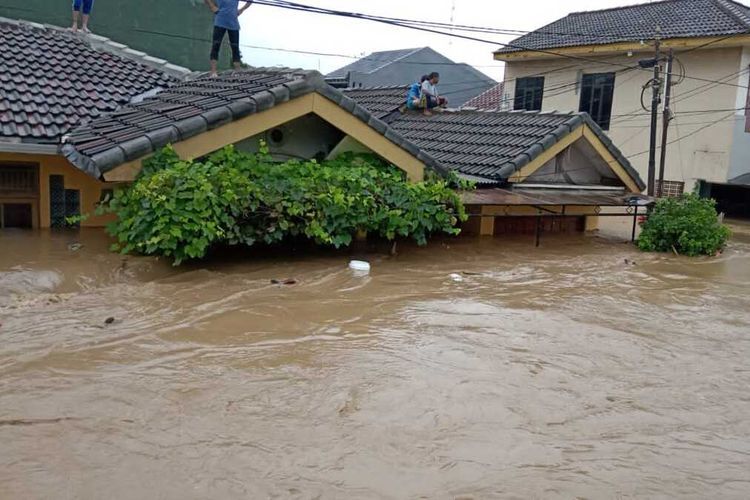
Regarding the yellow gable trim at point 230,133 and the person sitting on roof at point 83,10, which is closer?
the yellow gable trim at point 230,133

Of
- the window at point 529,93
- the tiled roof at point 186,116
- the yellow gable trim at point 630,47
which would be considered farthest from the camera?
the window at point 529,93

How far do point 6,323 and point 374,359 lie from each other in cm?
346

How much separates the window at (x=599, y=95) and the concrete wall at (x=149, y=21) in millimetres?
13455

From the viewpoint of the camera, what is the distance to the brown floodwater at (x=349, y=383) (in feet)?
14.1

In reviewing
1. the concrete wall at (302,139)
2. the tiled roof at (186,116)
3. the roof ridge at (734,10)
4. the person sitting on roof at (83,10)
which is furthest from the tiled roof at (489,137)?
the roof ridge at (734,10)

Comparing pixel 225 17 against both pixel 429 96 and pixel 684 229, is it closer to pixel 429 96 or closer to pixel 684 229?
pixel 429 96

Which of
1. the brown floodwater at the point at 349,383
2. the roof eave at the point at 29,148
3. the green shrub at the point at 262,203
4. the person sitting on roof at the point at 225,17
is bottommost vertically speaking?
the brown floodwater at the point at 349,383

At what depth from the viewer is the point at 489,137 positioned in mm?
14664

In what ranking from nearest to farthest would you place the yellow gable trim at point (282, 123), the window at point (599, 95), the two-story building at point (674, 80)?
the yellow gable trim at point (282, 123) → the two-story building at point (674, 80) → the window at point (599, 95)

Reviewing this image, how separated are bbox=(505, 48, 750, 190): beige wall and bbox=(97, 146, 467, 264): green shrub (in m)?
14.5

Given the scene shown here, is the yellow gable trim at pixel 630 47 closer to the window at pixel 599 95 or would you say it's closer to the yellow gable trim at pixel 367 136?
the window at pixel 599 95

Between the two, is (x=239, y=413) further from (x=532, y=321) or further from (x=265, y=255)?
(x=265, y=255)

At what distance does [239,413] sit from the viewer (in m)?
5.04

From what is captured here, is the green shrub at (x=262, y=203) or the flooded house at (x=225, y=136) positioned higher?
the flooded house at (x=225, y=136)
